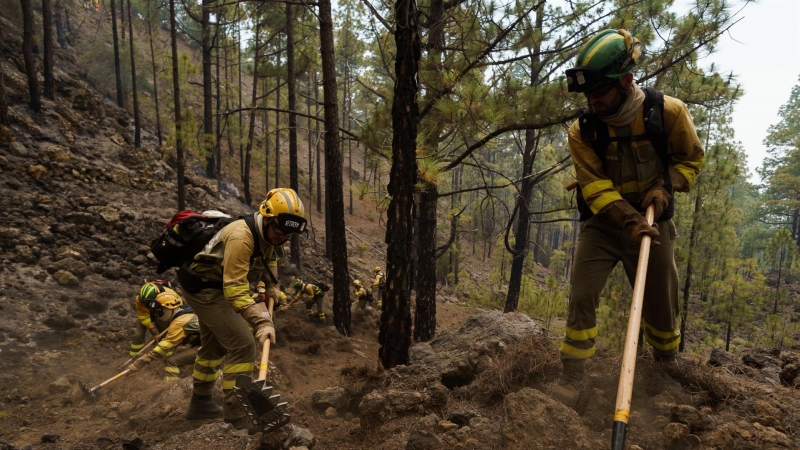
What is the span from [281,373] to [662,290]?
230 inches

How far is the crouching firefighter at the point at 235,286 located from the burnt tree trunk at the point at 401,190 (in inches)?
38.5

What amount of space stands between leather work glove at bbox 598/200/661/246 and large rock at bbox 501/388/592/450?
1.10 meters

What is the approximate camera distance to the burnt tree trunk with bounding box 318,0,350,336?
7922mm

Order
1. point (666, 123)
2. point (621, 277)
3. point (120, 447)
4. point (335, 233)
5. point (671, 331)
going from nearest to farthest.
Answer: point (666, 123)
point (671, 331)
point (120, 447)
point (335, 233)
point (621, 277)

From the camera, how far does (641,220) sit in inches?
101

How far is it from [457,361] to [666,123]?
2405mm

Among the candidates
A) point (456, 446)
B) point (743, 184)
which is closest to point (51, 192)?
point (456, 446)

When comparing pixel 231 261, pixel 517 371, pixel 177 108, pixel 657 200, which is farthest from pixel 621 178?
pixel 177 108

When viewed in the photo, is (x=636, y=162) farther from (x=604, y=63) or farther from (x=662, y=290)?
(x=662, y=290)

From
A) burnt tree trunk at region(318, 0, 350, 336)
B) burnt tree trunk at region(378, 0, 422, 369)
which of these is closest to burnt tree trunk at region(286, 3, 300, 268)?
burnt tree trunk at region(318, 0, 350, 336)

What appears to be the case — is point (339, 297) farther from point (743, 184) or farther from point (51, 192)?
point (743, 184)

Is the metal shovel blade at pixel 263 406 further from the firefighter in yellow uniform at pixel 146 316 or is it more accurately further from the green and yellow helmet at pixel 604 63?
the firefighter in yellow uniform at pixel 146 316

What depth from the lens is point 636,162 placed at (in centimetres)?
286

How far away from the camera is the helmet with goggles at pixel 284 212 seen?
12.7 feet
